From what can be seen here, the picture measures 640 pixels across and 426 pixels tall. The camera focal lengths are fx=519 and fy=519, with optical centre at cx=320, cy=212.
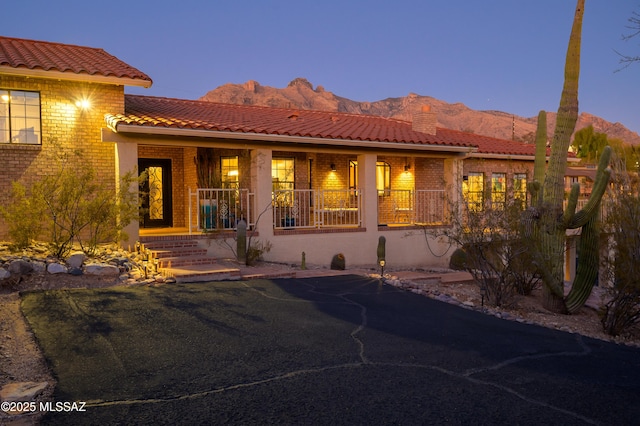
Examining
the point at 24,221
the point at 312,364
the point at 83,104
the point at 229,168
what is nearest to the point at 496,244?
the point at 312,364

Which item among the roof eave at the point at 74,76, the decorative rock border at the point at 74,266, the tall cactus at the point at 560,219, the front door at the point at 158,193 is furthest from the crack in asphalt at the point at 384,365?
the front door at the point at 158,193

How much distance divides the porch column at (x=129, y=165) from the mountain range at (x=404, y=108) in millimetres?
48075

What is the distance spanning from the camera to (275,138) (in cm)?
1278

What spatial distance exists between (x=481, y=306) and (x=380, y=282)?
2120 mm

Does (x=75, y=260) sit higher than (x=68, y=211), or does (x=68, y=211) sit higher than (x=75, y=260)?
(x=68, y=211)

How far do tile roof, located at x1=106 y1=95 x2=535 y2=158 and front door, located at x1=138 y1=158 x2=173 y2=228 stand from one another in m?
1.66

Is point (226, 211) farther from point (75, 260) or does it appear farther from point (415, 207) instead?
point (415, 207)

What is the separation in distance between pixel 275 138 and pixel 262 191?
1347 mm

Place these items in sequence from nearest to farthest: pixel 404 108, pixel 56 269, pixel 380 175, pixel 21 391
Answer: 1. pixel 21 391
2. pixel 56 269
3. pixel 380 175
4. pixel 404 108

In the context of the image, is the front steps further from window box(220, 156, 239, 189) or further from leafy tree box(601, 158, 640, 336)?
leafy tree box(601, 158, 640, 336)

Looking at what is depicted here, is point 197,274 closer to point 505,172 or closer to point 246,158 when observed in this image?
point 246,158

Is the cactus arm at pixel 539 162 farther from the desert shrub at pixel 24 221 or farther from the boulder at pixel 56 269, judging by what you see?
the desert shrub at pixel 24 221

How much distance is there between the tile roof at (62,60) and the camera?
37.0 ft

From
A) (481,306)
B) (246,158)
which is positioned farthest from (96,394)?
(246,158)
